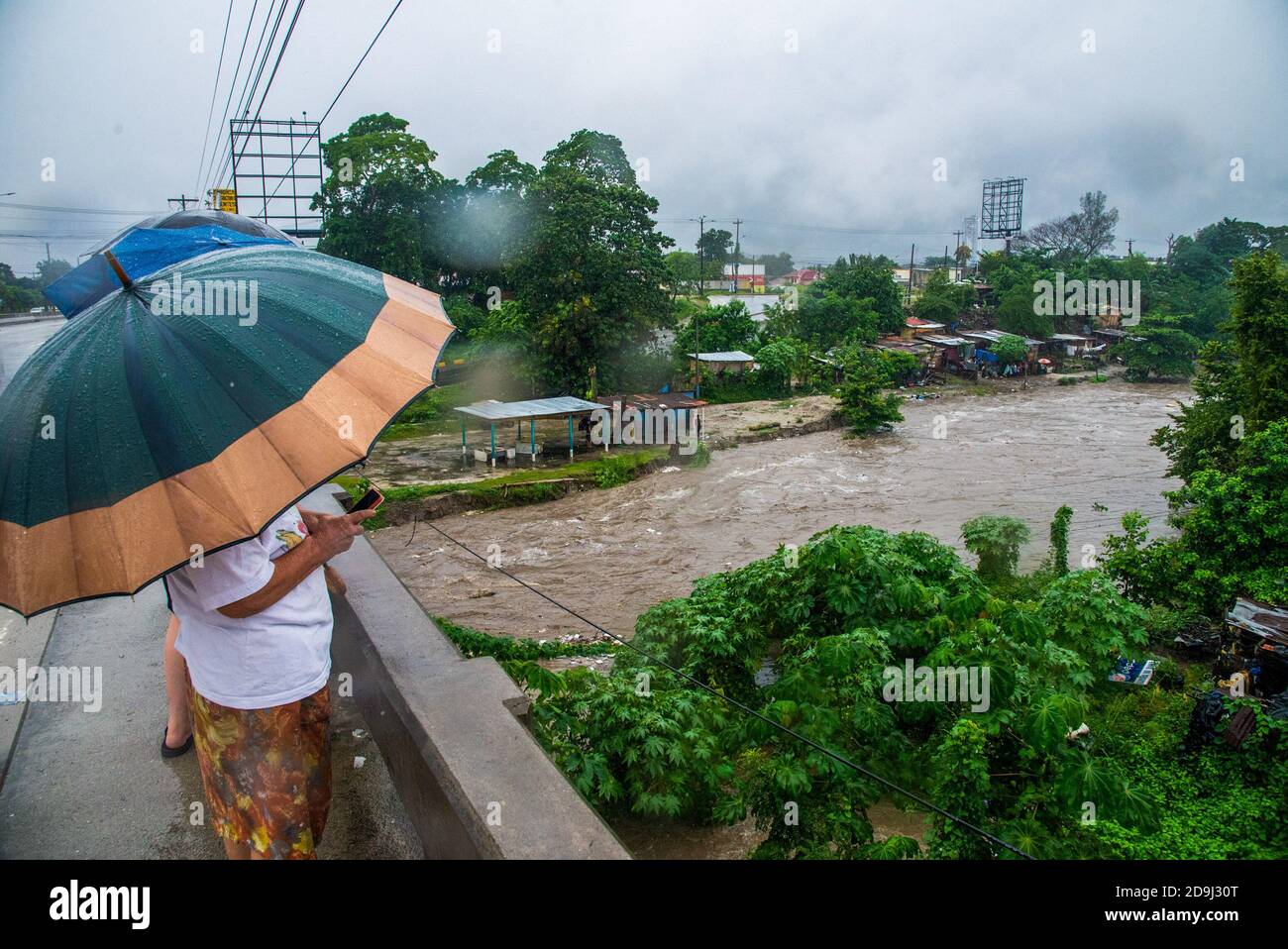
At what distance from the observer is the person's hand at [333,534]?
238cm

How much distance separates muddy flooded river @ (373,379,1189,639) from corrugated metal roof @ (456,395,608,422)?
285 centimetres

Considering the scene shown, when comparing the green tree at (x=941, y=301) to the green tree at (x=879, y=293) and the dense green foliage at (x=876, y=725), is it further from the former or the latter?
the dense green foliage at (x=876, y=725)

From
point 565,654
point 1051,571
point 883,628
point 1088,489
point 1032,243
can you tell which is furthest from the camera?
point 1032,243

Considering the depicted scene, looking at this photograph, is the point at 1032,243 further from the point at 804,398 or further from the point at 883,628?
the point at 883,628

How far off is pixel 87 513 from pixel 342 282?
944mm

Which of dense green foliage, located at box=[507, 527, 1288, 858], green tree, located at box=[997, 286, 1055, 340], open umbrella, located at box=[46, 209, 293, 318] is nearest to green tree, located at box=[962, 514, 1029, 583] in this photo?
dense green foliage, located at box=[507, 527, 1288, 858]

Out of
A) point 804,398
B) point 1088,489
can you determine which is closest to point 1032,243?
point 804,398

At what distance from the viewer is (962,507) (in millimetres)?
21703

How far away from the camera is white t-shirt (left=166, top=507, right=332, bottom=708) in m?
2.22

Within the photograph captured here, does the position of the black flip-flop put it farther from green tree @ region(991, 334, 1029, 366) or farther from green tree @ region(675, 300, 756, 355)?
green tree @ region(991, 334, 1029, 366)

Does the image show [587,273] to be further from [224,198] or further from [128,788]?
[128,788]

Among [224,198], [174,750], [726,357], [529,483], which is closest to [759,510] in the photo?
[529,483]

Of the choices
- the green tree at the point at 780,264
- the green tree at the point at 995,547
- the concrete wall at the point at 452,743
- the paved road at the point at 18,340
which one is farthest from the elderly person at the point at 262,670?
the green tree at the point at 780,264

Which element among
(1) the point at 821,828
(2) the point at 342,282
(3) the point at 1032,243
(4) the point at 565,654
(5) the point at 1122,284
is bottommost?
(4) the point at 565,654
